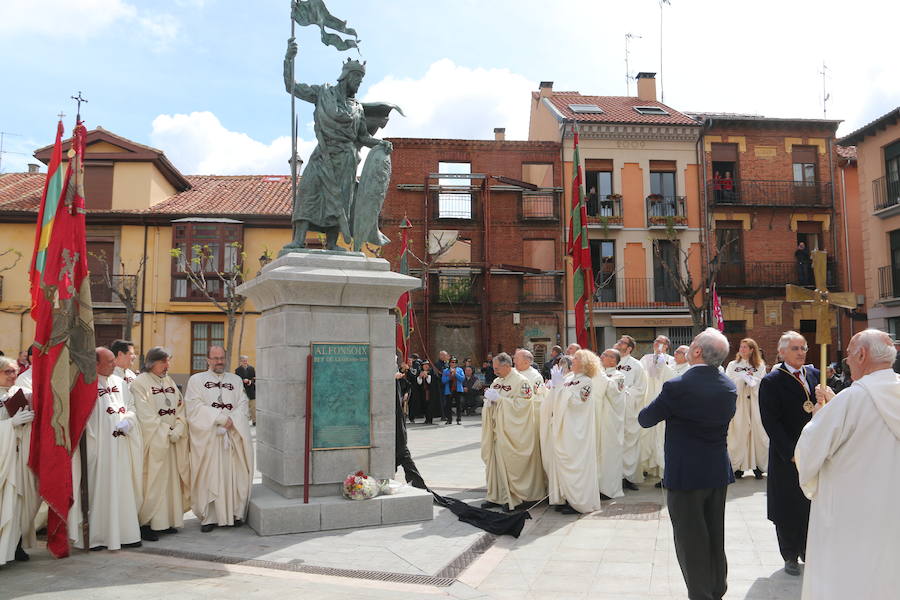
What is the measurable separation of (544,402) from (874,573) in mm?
4657

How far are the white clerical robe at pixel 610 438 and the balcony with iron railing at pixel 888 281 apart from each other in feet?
63.7

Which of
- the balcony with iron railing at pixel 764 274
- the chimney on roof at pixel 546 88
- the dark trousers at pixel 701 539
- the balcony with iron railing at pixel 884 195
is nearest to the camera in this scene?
the dark trousers at pixel 701 539

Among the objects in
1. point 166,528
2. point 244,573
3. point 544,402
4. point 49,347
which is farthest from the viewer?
point 544,402

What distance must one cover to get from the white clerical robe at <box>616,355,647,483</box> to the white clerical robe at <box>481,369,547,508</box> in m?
1.71

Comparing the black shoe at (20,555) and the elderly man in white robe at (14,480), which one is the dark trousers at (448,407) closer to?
the elderly man in white robe at (14,480)

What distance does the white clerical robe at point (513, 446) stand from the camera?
783cm

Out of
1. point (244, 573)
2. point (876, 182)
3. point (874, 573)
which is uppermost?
point (876, 182)

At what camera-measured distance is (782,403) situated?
5.28 m

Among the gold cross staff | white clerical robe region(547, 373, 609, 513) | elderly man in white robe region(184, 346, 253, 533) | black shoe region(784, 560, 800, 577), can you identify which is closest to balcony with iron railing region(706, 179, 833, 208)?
white clerical robe region(547, 373, 609, 513)

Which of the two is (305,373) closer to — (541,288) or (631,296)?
(541,288)

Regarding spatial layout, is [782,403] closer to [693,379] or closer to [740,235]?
[693,379]

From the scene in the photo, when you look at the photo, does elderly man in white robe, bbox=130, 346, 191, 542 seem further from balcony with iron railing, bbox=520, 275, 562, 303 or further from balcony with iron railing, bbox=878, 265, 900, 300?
balcony with iron railing, bbox=878, 265, 900, 300

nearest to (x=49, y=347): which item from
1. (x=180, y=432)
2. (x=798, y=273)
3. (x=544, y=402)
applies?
(x=180, y=432)

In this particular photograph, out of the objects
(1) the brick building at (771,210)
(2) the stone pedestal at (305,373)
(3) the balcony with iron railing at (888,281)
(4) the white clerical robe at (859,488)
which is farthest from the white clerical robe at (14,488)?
(1) the brick building at (771,210)
